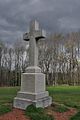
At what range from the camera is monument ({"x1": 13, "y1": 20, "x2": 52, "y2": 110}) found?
→ 755 cm

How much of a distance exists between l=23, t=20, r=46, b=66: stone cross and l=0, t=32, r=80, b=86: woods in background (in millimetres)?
30890

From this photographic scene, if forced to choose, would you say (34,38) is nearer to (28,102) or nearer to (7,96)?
(28,102)

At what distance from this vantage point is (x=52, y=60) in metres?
42.0

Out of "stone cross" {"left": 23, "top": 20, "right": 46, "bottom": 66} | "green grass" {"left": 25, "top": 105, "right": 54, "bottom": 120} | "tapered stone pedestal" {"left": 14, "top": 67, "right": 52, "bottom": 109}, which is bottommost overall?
"green grass" {"left": 25, "top": 105, "right": 54, "bottom": 120}

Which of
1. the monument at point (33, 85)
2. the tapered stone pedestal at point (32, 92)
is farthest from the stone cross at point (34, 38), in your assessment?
the tapered stone pedestal at point (32, 92)

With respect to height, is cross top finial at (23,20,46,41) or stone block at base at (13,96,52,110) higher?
cross top finial at (23,20,46,41)

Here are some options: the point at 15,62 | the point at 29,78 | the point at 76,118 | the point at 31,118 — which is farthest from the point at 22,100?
the point at 15,62

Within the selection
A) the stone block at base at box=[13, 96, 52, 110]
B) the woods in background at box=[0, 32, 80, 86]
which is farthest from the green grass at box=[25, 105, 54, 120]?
the woods in background at box=[0, 32, 80, 86]

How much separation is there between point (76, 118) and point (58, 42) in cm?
3624

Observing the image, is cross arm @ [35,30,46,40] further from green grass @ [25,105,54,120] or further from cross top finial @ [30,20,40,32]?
green grass @ [25,105,54,120]

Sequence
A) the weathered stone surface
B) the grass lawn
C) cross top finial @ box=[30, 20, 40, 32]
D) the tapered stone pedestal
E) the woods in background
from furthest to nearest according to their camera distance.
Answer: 1. the woods in background
2. the grass lawn
3. cross top finial @ box=[30, 20, 40, 32]
4. the weathered stone surface
5. the tapered stone pedestal

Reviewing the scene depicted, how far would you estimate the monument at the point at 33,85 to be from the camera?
7.55 metres

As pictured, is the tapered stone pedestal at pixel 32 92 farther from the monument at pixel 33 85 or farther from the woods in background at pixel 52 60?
the woods in background at pixel 52 60

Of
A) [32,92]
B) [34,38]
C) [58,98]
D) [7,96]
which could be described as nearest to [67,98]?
[58,98]
